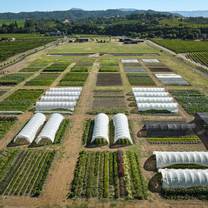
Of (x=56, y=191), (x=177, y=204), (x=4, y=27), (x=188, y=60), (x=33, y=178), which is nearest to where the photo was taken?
(x=177, y=204)

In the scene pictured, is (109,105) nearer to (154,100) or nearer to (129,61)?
(154,100)

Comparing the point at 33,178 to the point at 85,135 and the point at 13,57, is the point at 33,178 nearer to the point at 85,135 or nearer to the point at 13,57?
the point at 85,135

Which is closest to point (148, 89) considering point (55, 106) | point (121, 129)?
point (55, 106)

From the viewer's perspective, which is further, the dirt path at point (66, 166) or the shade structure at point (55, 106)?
the shade structure at point (55, 106)

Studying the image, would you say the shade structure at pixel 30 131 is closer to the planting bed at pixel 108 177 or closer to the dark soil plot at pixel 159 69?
the planting bed at pixel 108 177

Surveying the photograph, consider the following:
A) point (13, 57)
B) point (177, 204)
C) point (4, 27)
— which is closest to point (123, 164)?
point (177, 204)

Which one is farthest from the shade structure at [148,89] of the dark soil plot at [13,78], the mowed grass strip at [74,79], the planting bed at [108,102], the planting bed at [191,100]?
the dark soil plot at [13,78]
